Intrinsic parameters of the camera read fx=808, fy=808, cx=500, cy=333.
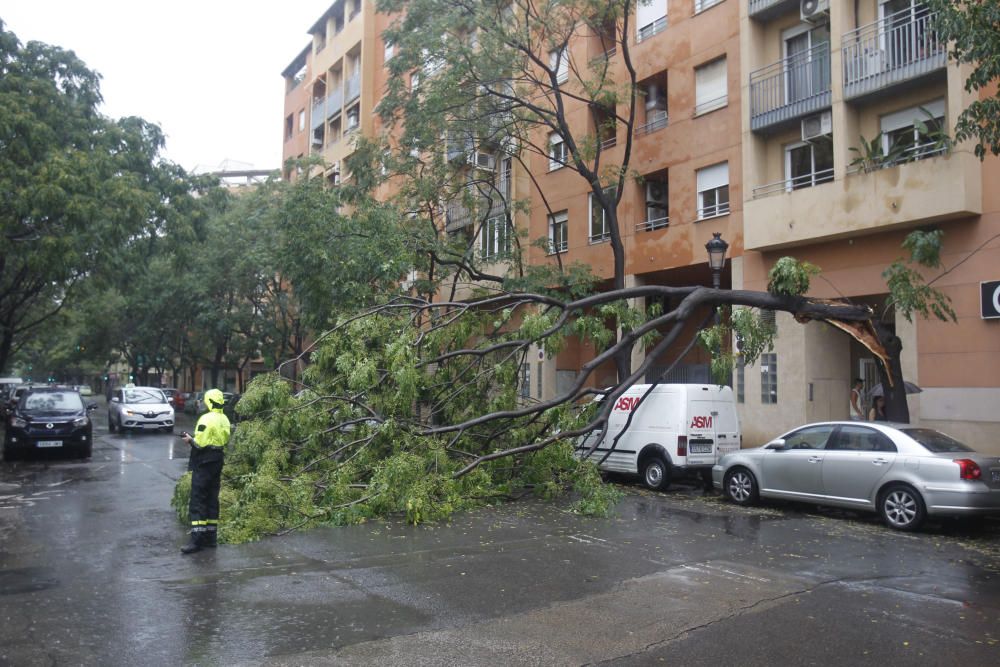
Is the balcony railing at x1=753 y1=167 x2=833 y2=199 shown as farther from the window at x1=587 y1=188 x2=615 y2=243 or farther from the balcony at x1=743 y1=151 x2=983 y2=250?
the window at x1=587 y1=188 x2=615 y2=243

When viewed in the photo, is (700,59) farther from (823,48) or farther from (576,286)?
(576,286)

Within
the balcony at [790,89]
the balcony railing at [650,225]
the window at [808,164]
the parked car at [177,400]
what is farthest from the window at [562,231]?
the parked car at [177,400]

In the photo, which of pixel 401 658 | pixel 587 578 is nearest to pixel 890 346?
pixel 587 578

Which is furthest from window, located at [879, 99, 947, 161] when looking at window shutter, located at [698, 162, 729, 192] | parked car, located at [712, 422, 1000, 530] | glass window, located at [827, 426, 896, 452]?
parked car, located at [712, 422, 1000, 530]

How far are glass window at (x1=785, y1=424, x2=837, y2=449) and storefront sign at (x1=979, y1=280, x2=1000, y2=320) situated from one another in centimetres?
494

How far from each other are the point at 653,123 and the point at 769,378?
311 inches

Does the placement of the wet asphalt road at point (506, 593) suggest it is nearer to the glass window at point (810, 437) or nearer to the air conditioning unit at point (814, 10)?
the glass window at point (810, 437)

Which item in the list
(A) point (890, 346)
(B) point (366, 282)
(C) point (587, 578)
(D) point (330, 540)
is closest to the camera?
(C) point (587, 578)

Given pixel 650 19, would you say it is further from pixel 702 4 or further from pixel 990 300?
pixel 990 300

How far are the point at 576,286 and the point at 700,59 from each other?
6971 mm

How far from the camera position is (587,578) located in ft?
25.4

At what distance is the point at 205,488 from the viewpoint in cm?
891

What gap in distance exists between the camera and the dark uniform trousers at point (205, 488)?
8789 mm

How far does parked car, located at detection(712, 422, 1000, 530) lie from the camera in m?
10.3
